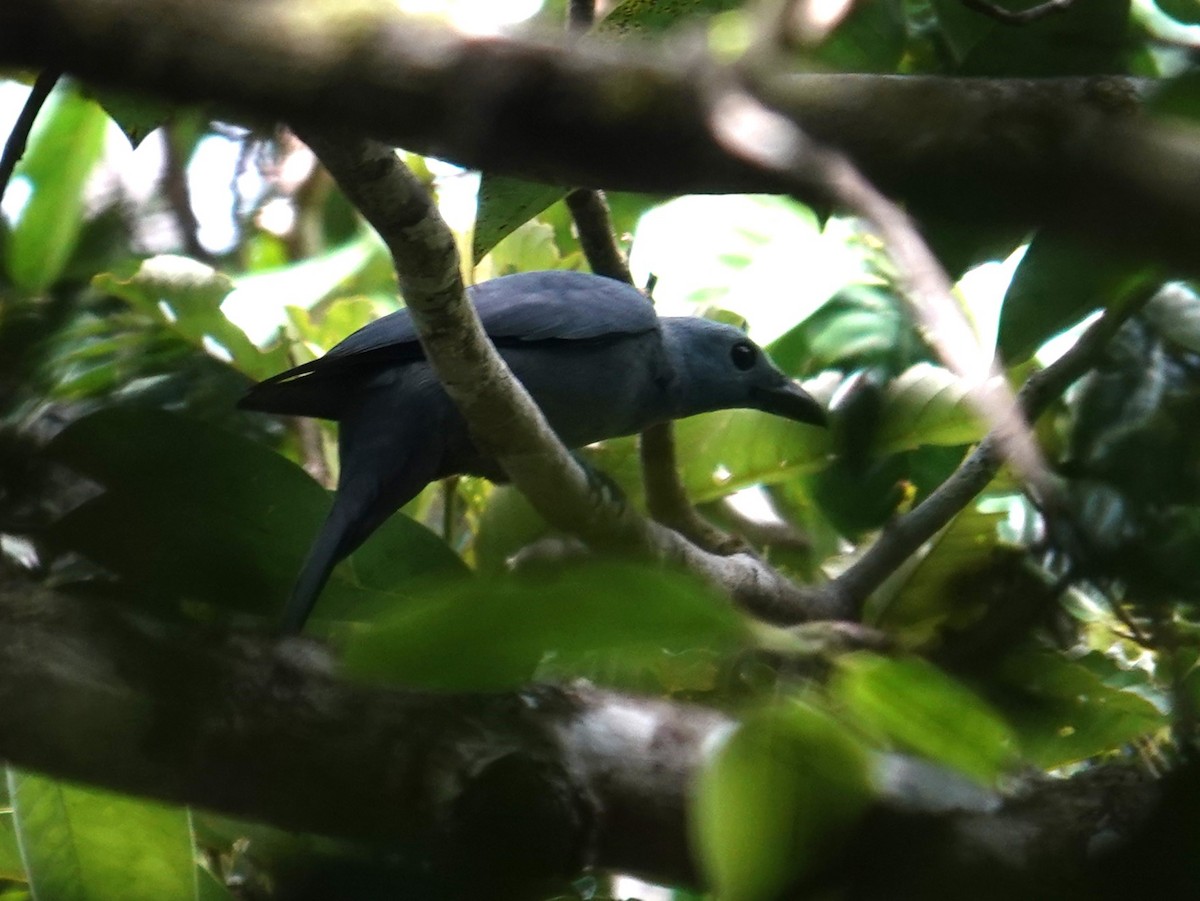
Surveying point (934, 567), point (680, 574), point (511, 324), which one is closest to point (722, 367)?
point (511, 324)

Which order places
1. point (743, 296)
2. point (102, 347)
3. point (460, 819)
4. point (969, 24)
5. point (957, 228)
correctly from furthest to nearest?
point (743, 296) < point (969, 24) < point (102, 347) < point (460, 819) < point (957, 228)

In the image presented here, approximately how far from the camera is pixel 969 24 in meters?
2.28

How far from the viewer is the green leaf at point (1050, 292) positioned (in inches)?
39.3

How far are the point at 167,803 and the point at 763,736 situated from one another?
2.03 ft

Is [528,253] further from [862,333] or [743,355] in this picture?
[862,333]

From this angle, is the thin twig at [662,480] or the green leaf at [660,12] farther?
the thin twig at [662,480]

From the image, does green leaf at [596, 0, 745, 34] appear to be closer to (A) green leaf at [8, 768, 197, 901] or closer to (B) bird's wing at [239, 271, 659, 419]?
(B) bird's wing at [239, 271, 659, 419]

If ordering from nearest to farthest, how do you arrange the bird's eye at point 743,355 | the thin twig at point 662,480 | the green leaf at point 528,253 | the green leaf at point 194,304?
the green leaf at point 194,304
the thin twig at point 662,480
the green leaf at point 528,253
the bird's eye at point 743,355

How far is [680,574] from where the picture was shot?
2.54ft

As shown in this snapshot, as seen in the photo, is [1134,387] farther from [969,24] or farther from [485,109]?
[969,24]

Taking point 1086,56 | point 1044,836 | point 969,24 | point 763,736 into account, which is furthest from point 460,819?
point 969,24

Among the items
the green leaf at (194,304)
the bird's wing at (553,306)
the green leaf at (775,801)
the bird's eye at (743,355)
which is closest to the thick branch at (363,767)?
the green leaf at (775,801)

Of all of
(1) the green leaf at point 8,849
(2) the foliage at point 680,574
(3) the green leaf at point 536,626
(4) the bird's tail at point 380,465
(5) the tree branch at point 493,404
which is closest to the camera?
(3) the green leaf at point 536,626

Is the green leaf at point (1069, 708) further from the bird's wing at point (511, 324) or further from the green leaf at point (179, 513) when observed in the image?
the bird's wing at point (511, 324)
